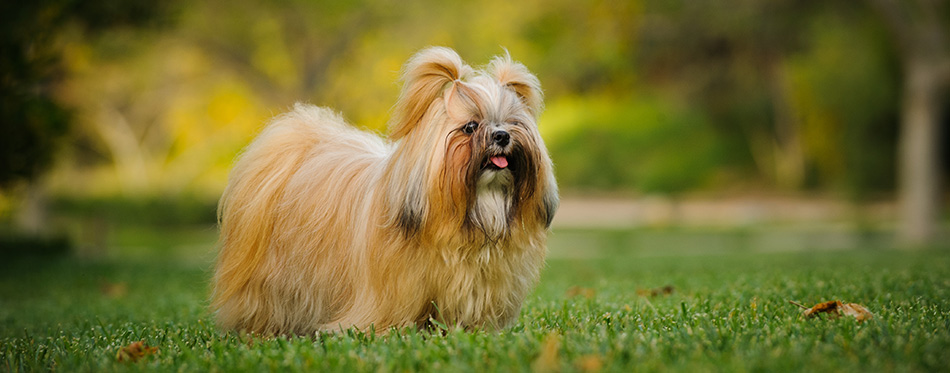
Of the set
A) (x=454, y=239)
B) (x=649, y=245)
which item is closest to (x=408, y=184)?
(x=454, y=239)

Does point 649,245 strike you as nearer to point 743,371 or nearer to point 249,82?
point 249,82

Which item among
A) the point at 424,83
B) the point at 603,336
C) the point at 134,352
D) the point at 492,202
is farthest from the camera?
the point at 424,83

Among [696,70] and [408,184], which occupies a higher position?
[696,70]

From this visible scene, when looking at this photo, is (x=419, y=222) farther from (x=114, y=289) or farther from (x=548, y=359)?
(x=114, y=289)

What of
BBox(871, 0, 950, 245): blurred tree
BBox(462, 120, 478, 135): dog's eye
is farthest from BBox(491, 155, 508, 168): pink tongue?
BBox(871, 0, 950, 245): blurred tree

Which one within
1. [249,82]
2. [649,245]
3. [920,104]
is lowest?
[649,245]

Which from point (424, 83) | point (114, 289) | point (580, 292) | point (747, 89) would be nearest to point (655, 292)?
point (580, 292)

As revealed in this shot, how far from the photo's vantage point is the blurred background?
58.2ft

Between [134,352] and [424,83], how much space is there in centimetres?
209

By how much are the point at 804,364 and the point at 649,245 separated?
19655mm

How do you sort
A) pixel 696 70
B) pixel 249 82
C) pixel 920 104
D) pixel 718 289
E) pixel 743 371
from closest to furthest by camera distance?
pixel 743 371
pixel 718 289
pixel 920 104
pixel 249 82
pixel 696 70

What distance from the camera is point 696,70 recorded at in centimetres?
3394

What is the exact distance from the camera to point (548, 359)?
11.0 feet

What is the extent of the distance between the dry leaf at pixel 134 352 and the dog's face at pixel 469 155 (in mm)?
1446
